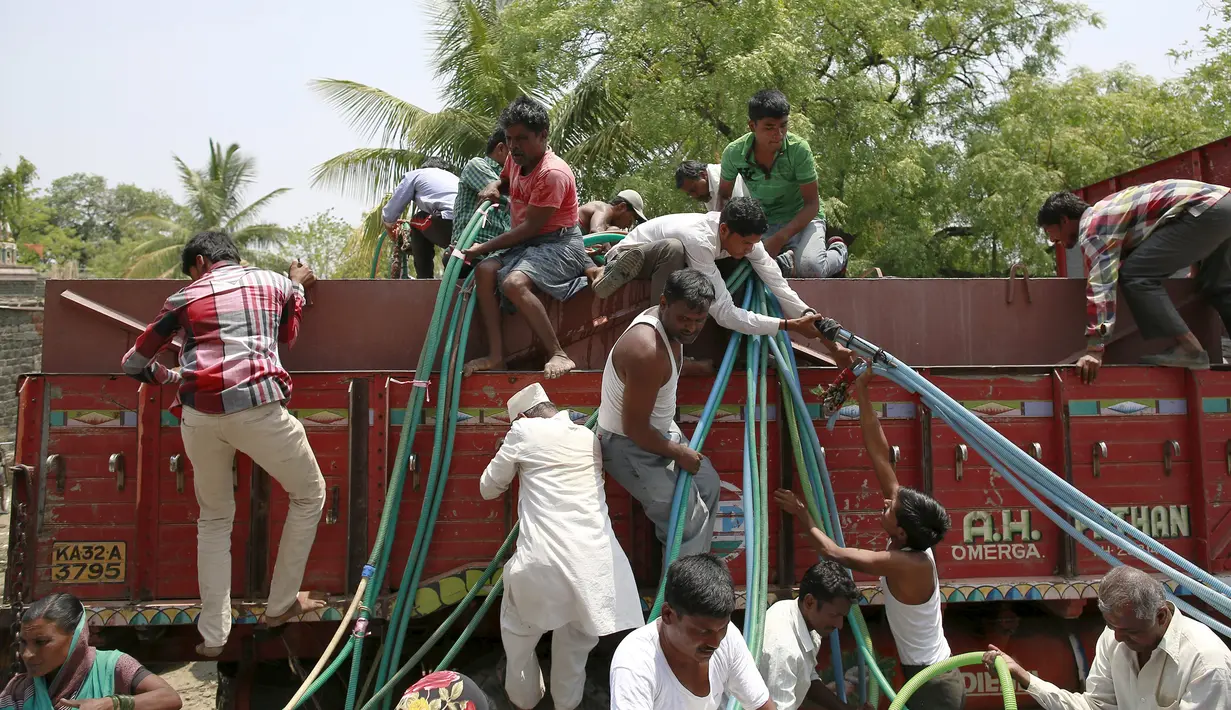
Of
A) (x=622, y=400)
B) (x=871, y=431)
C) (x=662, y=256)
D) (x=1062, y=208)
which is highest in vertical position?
(x=1062, y=208)

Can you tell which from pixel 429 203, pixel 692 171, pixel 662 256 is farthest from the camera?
pixel 429 203

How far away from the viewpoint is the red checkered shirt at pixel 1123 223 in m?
4.27

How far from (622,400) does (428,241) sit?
2709mm

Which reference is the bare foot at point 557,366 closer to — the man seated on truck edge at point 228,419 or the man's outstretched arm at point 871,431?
the man seated on truck edge at point 228,419

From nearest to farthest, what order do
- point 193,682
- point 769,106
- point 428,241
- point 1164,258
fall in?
1. point 1164,258
2. point 769,106
3. point 428,241
4. point 193,682

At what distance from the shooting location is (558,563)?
10.4 ft

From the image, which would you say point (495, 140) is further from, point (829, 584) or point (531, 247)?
point (829, 584)

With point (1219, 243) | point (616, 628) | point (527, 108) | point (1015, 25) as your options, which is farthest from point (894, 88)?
point (616, 628)

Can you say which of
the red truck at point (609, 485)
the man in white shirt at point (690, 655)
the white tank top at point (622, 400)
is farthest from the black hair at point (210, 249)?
the man in white shirt at point (690, 655)

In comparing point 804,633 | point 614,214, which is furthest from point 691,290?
point 614,214

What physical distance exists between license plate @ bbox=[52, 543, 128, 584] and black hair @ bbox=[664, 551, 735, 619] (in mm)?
2292

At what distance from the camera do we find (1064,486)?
3.50 meters

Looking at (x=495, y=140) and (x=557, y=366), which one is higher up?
(x=495, y=140)

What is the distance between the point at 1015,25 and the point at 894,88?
2.43 meters
